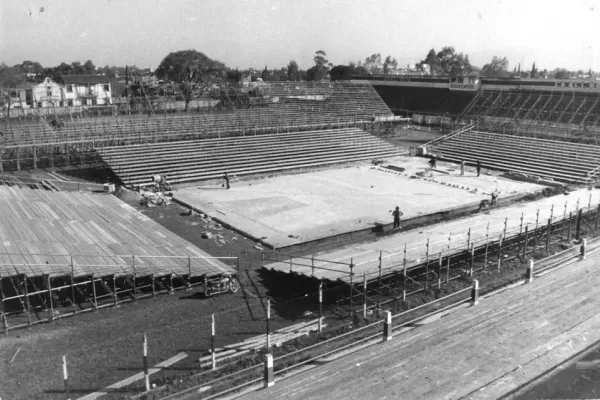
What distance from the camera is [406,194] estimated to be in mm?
28453

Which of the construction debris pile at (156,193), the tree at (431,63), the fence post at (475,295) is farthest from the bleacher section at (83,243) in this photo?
the tree at (431,63)

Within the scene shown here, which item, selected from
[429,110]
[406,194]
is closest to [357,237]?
[406,194]

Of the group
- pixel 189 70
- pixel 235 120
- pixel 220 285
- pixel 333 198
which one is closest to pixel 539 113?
pixel 235 120

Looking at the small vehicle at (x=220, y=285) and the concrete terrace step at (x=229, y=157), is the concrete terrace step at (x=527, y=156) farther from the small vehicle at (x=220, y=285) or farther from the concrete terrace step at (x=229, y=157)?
the small vehicle at (x=220, y=285)

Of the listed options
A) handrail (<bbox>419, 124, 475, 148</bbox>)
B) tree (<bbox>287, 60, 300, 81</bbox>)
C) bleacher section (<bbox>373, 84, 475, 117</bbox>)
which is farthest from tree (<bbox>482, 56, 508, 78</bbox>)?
handrail (<bbox>419, 124, 475, 148</bbox>)

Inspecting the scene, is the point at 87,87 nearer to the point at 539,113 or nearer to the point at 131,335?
the point at 539,113

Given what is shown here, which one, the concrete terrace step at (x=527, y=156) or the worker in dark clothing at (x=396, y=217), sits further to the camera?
the concrete terrace step at (x=527, y=156)

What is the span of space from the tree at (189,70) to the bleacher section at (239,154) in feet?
78.7

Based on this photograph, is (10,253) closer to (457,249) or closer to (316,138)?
(457,249)

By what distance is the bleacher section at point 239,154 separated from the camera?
1248 inches

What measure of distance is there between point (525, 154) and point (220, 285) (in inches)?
1140

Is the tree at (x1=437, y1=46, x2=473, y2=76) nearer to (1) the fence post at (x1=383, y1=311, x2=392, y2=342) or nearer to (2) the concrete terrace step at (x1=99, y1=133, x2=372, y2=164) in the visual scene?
(2) the concrete terrace step at (x1=99, y1=133, x2=372, y2=164)

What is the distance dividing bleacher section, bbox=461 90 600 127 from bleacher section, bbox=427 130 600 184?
7.70 metres

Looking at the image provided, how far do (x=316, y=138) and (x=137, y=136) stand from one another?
12738mm
